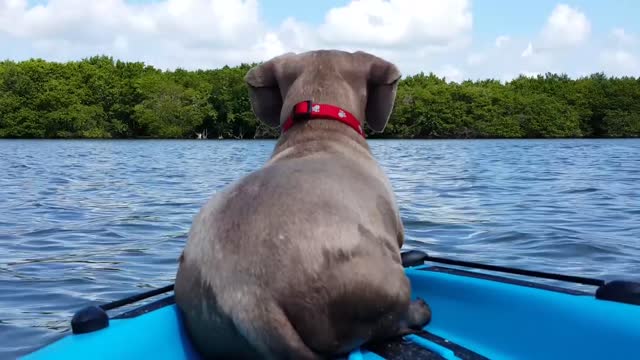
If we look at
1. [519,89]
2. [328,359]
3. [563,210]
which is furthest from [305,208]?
[519,89]

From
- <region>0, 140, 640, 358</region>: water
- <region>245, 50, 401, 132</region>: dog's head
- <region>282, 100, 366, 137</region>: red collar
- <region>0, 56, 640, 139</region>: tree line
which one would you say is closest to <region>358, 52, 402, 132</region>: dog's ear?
<region>245, 50, 401, 132</region>: dog's head

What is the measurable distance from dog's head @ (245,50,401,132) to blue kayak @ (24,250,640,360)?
1140 mm

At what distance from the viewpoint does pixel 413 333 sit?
4.20m

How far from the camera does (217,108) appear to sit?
91938 mm

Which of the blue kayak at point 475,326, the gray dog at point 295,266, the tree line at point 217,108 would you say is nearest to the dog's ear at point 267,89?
the gray dog at point 295,266

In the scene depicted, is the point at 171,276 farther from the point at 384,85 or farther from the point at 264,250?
the point at 264,250

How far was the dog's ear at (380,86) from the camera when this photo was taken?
16.0ft

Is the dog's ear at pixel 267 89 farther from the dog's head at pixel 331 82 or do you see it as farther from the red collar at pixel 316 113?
the red collar at pixel 316 113

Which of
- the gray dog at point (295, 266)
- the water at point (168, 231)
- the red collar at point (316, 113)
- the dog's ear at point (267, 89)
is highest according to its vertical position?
the dog's ear at point (267, 89)

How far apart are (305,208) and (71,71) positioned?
95.4m

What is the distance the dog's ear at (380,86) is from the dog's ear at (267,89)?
1.78 feet

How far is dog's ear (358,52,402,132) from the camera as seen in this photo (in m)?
4.87

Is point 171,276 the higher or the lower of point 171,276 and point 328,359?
the lower

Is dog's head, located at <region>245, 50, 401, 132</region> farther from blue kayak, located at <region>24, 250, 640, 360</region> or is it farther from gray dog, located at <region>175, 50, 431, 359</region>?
blue kayak, located at <region>24, 250, 640, 360</region>
